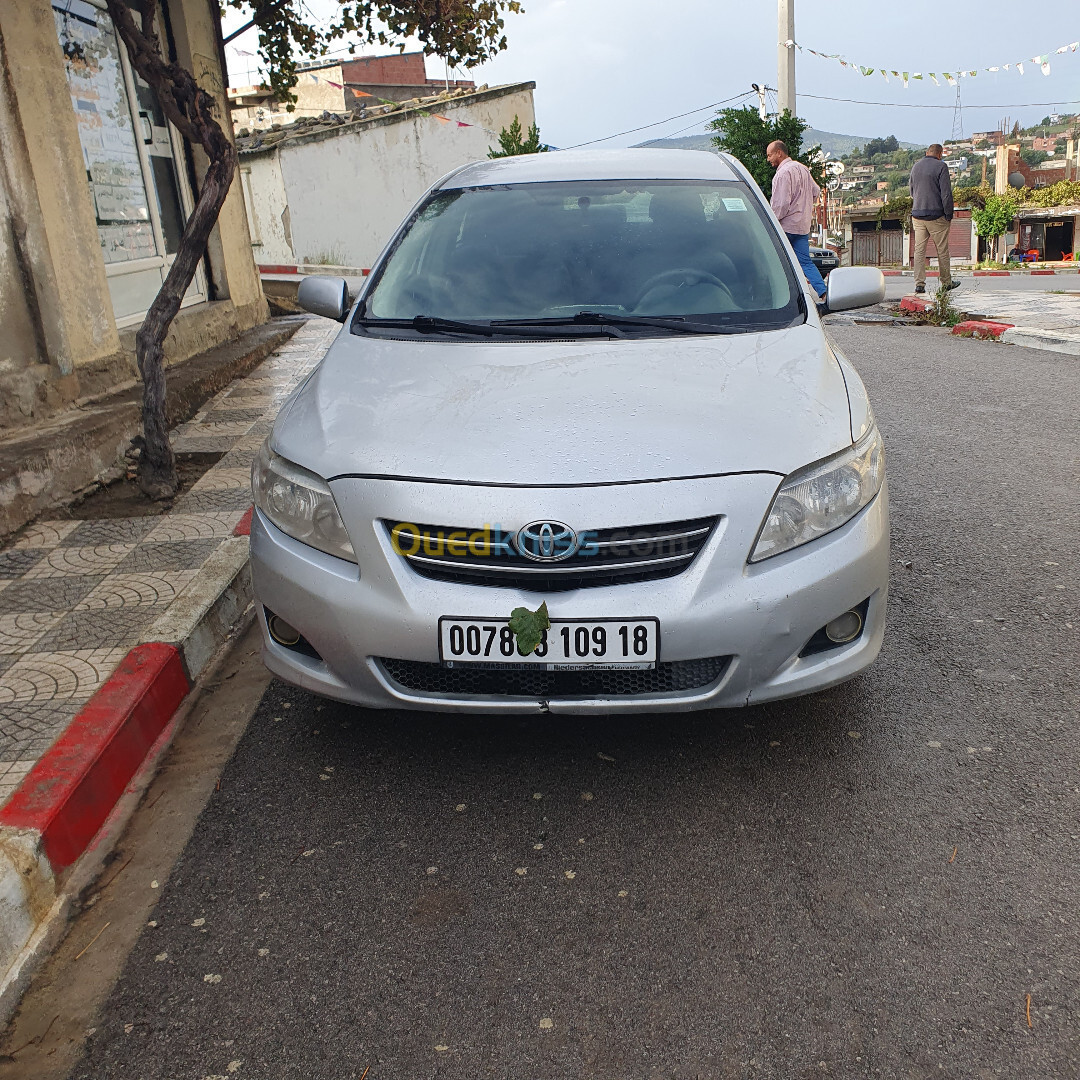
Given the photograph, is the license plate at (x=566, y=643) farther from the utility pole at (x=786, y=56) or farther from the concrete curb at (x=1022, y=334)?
the utility pole at (x=786, y=56)

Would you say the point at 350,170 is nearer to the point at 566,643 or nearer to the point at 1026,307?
the point at 1026,307

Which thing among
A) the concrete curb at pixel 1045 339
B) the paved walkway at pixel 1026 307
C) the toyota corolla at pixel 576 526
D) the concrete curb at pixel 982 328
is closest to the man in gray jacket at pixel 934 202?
the paved walkway at pixel 1026 307

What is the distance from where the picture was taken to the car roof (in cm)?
408

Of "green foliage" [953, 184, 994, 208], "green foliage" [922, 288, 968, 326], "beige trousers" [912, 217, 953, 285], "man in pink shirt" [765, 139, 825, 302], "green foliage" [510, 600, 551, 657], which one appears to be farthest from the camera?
"green foliage" [953, 184, 994, 208]

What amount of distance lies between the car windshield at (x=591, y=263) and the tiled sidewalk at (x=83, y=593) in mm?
1389

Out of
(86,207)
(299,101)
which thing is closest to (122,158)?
(86,207)

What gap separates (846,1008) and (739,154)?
56.3 feet

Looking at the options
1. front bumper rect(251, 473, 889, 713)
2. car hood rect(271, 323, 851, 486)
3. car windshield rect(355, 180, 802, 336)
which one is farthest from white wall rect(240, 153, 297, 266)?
front bumper rect(251, 473, 889, 713)

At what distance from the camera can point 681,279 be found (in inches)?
140

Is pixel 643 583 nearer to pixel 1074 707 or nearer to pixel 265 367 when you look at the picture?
pixel 1074 707

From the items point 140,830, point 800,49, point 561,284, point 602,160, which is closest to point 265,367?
point 602,160

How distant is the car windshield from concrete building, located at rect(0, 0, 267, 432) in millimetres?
2402

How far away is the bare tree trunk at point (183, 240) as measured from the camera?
5.11 metres

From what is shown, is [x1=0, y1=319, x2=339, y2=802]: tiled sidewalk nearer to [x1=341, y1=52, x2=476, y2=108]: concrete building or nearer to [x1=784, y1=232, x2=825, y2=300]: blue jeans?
[x1=784, y1=232, x2=825, y2=300]: blue jeans
